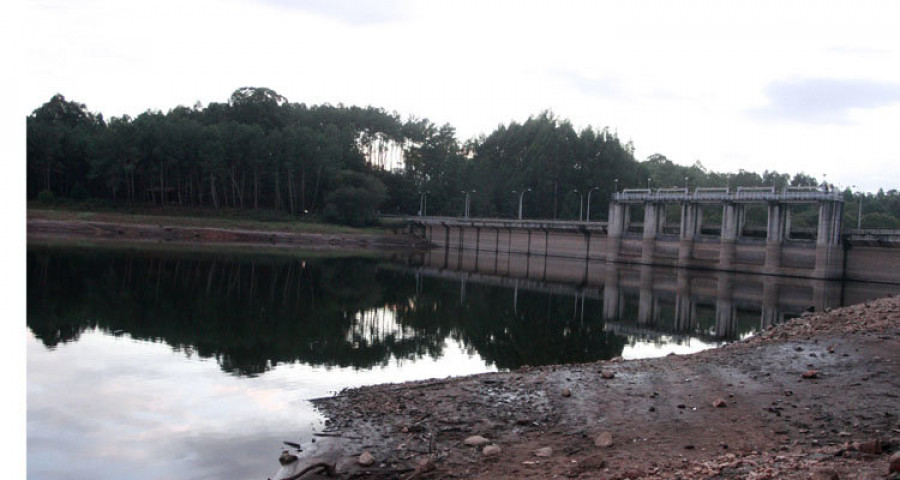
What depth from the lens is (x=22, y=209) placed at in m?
4.60

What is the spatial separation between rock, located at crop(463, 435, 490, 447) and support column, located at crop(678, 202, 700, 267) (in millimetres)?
66296

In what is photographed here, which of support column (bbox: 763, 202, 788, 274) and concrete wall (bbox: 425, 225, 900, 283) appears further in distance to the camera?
support column (bbox: 763, 202, 788, 274)

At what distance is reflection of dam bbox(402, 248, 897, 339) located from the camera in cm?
3375

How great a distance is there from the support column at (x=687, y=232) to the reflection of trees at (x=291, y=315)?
3245 centimetres

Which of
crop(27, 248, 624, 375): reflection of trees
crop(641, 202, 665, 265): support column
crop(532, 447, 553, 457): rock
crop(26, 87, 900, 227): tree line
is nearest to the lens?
crop(532, 447, 553, 457): rock

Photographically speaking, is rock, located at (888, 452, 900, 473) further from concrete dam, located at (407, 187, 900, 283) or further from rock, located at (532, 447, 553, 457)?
concrete dam, located at (407, 187, 900, 283)

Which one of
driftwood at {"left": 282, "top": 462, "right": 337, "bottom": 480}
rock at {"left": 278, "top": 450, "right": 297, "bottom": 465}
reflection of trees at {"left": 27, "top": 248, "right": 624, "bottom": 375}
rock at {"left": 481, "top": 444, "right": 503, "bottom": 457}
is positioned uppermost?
rock at {"left": 481, "top": 444, "right": 503, "bottom": 457}

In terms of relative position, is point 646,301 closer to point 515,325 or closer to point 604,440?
point 515,325

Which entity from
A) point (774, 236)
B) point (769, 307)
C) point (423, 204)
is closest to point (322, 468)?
point (769, 307)

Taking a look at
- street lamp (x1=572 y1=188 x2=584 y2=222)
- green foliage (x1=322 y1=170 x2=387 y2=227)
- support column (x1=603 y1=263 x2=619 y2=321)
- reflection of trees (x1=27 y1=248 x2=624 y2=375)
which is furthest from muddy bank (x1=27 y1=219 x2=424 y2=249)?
support column (x1=603 y1=263 x2=619 y2=321)

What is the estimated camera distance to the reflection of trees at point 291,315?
2228cm

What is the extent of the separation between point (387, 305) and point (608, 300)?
1473 centimetres

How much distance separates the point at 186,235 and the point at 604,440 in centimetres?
7871

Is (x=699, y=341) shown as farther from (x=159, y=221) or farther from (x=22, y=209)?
(x=159, y=221)
